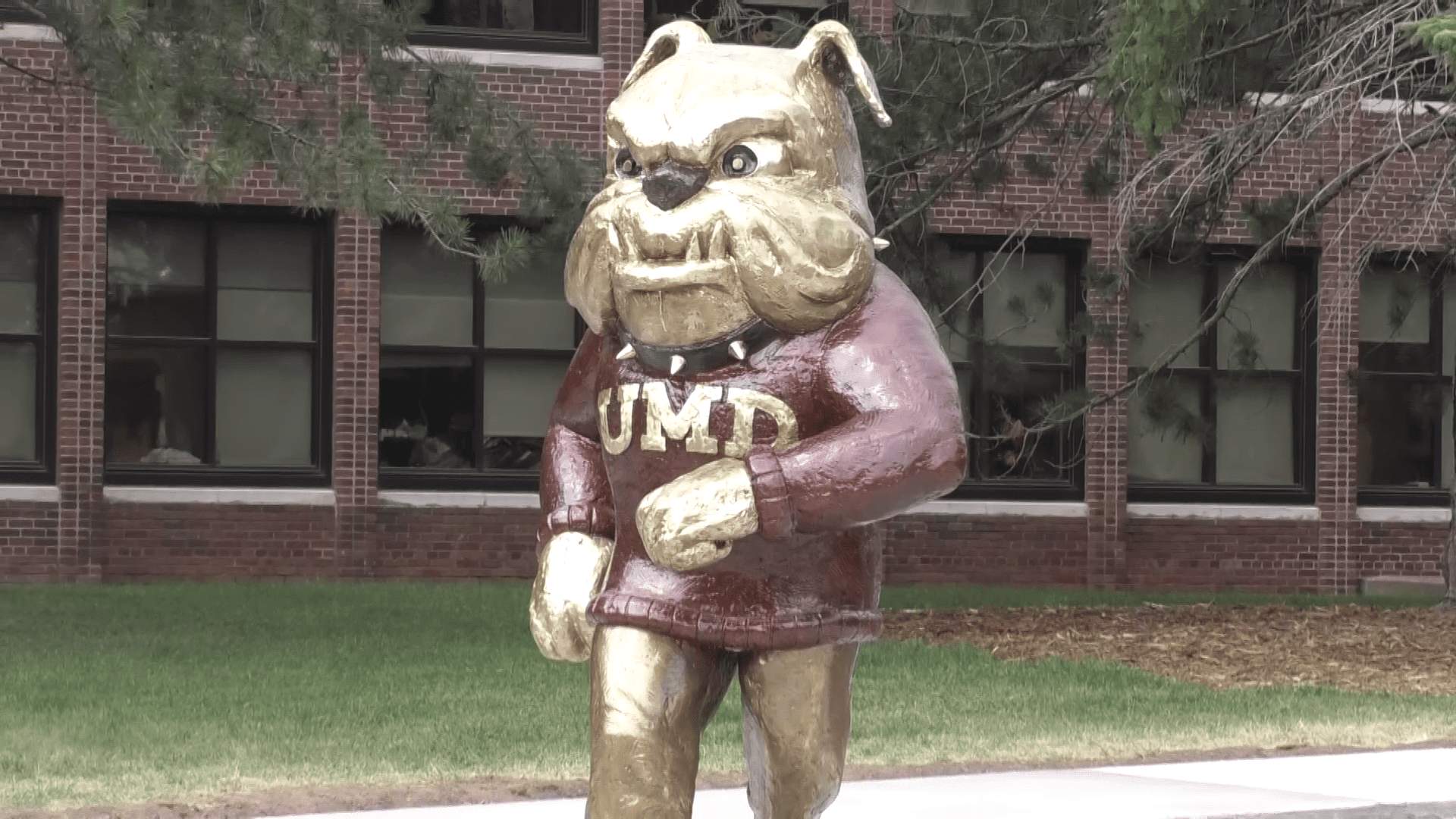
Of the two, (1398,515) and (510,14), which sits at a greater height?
(510,14)

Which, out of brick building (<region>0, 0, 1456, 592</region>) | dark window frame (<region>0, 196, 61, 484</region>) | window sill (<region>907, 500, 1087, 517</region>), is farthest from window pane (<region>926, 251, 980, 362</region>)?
dark window frame (<region>0, 196, 61, 484</region>)

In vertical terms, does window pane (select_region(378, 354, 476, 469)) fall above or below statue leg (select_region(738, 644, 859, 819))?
above

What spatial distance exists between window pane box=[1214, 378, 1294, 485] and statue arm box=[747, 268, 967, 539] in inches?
628

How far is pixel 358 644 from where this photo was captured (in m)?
11.7

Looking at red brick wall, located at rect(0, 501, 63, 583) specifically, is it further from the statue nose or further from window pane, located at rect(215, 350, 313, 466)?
the statue nose

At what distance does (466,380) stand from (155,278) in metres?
2.80

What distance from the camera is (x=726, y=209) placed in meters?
3.74

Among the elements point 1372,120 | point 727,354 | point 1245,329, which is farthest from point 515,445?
point 727,354

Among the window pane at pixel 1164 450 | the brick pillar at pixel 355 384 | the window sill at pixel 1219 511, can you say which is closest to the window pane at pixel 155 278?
the brick pillar at pixel 355 384

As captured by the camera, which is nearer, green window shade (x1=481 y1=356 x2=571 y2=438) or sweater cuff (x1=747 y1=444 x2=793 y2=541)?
sweater cuff (x1=747 y1=444 x2=793 y2=541)

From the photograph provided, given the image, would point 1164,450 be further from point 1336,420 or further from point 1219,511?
point 1336,420

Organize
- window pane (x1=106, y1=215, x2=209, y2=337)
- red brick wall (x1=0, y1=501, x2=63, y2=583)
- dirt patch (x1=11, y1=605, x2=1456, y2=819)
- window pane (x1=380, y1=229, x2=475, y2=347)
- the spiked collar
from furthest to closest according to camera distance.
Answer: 1. window pane (x1=380, y1=229, x2=475, y2=347)
2. window pane (x1=106, y1=215, x2=209, y2=337)
3. red brick wall (x1=0, y1=501, x2=63, y2=583)
4. dirt patch (x1=11, y1=605, x2=1456, y2=819)
5. the spiked collar

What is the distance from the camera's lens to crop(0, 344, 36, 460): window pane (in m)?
16.3

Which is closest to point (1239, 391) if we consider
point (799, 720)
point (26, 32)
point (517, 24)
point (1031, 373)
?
point (1031, 373)
